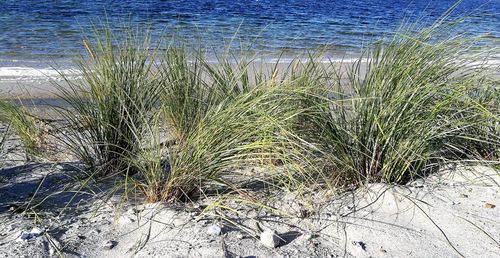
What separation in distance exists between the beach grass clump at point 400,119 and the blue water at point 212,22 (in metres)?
3.89

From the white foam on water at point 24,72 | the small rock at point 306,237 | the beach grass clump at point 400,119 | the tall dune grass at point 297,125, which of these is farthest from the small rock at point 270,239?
the white foam on water at point 24,72

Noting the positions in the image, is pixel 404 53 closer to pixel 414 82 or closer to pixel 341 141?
pixel 414 82

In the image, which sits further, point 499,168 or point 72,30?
point 72,30

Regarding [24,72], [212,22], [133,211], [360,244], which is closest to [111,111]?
[133,211]

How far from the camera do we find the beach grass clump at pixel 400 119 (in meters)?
2.85

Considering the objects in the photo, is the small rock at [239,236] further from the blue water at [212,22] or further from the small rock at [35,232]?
the blue water at [212,22]

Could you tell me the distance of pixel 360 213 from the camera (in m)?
2.70

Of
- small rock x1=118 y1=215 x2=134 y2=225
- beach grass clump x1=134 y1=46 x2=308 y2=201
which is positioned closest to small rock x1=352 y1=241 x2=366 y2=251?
beach grass clump x1=134 y1=46 x2=308 y2=201

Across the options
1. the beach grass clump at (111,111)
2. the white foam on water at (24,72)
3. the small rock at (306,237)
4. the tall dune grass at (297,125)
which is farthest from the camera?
the white foam on water at (24,72)

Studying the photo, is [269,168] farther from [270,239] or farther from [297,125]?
[270,239]

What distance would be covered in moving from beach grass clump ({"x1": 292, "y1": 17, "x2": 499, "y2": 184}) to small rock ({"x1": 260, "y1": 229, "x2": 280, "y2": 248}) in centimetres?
59

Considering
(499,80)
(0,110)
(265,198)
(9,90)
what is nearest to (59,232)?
(265,198)

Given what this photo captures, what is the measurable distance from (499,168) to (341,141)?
2.85ft

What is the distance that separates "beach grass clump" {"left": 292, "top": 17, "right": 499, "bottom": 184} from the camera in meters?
2.85
